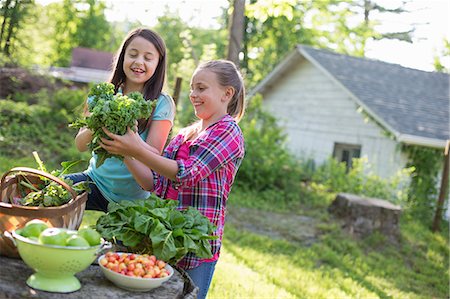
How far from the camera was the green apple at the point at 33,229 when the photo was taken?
1.99 metres

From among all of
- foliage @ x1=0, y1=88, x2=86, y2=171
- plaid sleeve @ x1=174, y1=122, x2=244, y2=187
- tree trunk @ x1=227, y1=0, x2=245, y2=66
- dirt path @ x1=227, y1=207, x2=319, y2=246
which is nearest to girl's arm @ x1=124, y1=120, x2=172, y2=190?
plaid sleeve @ x1=174, y1=122, x2=244, y2=187

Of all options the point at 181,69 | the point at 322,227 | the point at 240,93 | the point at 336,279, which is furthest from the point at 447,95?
the point at 240,93

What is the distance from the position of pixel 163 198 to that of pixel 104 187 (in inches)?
14.2

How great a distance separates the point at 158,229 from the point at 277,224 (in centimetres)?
721

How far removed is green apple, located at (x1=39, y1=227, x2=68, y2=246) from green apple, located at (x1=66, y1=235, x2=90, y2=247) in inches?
0.7

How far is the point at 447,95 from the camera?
1703cm

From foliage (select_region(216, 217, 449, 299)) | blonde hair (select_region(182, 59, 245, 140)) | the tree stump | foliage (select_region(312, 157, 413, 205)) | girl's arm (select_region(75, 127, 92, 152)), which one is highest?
blonde hair (select_region(182, 59, 245, 140))

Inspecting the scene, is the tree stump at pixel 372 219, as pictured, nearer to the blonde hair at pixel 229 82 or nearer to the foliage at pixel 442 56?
the blonde hair at pixel 229 82

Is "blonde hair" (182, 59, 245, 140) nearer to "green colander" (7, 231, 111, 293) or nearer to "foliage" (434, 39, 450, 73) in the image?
"green colander" (7, 231, 111, 293)

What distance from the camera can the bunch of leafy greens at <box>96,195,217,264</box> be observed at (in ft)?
7.59

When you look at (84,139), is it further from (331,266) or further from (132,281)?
(331,266)

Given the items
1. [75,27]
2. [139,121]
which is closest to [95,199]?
[139,121]

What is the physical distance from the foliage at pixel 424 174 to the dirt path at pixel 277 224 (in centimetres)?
382

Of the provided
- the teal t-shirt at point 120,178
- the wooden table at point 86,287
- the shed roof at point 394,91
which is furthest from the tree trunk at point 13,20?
the wooden table at point 86,287
